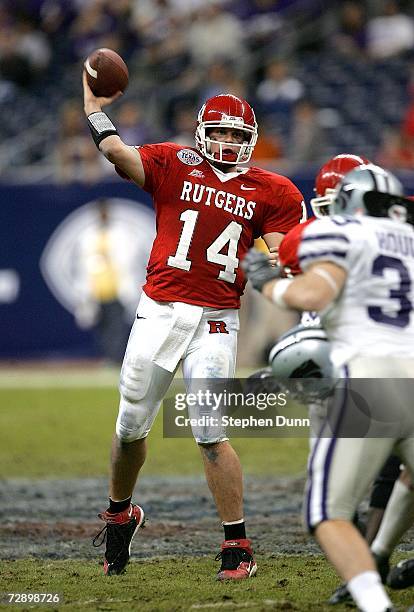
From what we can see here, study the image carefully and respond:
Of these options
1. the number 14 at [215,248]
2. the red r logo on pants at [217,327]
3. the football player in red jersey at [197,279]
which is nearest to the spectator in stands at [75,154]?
the football player in red jersey at [197,279]

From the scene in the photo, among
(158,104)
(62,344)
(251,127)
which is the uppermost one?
(158,104)

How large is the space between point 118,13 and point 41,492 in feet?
32.1

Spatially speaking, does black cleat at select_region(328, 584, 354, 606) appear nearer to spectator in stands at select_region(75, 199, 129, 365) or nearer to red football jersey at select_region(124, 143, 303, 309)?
red football jersey at select_region(124, 143, 303, 309)

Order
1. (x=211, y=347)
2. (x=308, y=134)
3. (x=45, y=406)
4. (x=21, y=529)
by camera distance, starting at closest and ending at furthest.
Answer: (x=211, y=347)
(x=21, y=529)
(x=45, y=406)
(x=308, y=134)

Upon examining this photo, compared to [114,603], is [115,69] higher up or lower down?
higher up

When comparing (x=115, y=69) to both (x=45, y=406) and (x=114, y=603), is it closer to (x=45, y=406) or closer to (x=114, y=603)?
(x=114, y=603)

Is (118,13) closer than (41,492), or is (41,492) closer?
(41,492)

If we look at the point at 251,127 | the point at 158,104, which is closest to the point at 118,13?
the point at 158,104

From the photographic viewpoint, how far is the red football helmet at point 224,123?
455cm

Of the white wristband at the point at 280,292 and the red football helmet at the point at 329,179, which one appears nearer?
the white wristband at the point at 280,292

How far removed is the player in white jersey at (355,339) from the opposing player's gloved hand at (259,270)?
58 millimetres

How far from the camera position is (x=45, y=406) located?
974 cm

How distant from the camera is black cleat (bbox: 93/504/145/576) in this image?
4.39 metres

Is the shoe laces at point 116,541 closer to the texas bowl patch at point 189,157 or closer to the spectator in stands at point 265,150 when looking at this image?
the texas bowl patch at point 189,157
